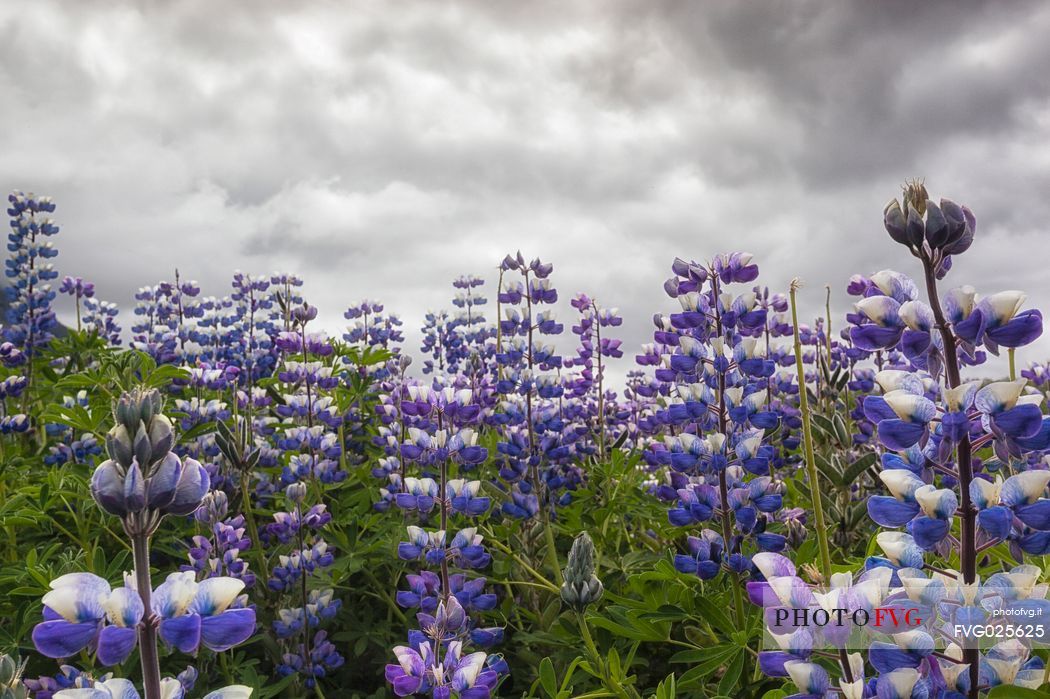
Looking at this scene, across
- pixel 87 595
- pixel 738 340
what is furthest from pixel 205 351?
pixel 87 595

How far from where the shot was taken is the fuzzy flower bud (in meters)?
2.23

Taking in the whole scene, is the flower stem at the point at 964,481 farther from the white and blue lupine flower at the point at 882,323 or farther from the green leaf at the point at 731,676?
the green leaf at the point at 731,676

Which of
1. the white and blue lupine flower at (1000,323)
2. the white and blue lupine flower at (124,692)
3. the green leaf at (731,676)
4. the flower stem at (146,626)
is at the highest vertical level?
the white and blue lupine flower at (1000,323)

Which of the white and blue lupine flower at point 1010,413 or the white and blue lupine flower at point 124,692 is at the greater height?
the white and blue lupine flower at point 1010,413

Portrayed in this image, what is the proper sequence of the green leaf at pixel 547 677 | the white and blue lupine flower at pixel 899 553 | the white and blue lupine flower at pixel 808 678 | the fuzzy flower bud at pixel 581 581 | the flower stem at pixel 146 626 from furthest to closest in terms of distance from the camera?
the green leaf at pixel 547 677
the fuzzy flower bud at pixel 581 581
the white and blue lupine flower at pixel 899 553
the white and blue lupine flower at pixel 808 678
the flower stem at pixel 146 626

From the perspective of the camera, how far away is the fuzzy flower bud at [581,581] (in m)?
2.23

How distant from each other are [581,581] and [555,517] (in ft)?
9.20

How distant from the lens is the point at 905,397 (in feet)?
5.06

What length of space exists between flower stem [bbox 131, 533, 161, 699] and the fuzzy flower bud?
48.1 inches

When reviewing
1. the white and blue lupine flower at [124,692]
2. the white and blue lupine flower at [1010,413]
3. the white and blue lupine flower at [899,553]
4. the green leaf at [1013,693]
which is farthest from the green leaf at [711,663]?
the white and blue lupine flower at [124,692]

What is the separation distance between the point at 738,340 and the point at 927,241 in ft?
5.46

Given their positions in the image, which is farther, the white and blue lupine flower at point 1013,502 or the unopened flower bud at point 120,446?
the white and blue lupine flower at point 1013,502

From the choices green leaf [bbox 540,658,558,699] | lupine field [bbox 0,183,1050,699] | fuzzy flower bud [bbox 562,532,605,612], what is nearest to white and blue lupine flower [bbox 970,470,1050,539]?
lupine field [bbox 0,183,1050,699]

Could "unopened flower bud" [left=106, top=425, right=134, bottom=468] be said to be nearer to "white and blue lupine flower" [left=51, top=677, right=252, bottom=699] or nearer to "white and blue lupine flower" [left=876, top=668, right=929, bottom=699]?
"white and blue lupine flower" [left=51, top=677, right=252, bottom=699]
